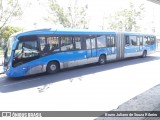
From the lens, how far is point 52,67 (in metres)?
12.8

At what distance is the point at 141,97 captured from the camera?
278 inches

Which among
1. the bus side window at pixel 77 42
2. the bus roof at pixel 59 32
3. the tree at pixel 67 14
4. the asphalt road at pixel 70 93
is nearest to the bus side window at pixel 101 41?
the bus roof at pixel 59 32

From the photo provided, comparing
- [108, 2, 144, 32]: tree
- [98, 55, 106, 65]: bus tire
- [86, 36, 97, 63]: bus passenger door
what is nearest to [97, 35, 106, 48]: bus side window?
[86, 36, 97, 63]: bus passenger door

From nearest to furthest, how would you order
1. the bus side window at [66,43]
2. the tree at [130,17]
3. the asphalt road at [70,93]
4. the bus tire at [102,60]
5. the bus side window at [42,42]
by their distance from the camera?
1. the asphalt road at [70,93]
2. the bus side window at [42,42]
3. the bus side window at [66,43]
4. the bus tire at [102,60]
5. the tree at [130,17]

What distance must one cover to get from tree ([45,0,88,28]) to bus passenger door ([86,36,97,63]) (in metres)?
15.0

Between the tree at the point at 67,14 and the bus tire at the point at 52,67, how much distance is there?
57.6 ft

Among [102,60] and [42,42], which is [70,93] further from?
[102,60]

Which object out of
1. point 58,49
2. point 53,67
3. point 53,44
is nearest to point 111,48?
point 58,49

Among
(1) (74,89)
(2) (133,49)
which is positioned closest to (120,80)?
(1) (74,89)

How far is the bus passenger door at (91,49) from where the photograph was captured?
1520cm

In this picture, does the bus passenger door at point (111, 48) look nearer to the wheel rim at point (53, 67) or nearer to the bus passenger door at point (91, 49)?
the bus passenger door at point (91, 49)

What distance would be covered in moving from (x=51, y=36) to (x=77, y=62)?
2715 mm

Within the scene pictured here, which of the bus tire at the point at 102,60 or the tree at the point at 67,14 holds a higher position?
the tree at the point at 67,14

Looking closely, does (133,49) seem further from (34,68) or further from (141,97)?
(141,97)
